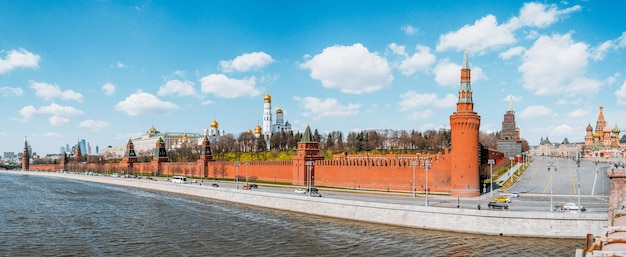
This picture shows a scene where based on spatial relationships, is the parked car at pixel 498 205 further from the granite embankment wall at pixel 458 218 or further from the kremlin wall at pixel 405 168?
the kremlin wall at pixel 405 168

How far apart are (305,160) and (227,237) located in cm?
2989

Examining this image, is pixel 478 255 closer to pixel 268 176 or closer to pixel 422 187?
pixel 422 187

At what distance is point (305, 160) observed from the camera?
59.8 meters

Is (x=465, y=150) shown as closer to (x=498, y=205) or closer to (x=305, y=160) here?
(x=498, y=205)

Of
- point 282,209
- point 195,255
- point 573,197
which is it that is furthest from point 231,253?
point 573,197

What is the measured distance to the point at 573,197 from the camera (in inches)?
1646

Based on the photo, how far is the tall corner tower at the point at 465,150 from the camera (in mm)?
43750

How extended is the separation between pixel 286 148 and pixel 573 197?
76252 mm

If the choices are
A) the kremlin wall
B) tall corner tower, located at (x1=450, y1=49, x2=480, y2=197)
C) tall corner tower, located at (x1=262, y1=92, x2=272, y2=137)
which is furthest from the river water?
tall corner tower, located at (x1=262, y1=92, x2=272, y2=137)

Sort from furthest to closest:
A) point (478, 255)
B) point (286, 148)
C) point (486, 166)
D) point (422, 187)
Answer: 1. point (286, 148)
2. point (486, 166)
3. point (422, 187)
4. point (478, 255)

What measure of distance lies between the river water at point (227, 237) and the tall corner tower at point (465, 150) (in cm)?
1323

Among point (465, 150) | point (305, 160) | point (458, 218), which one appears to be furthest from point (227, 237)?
point (305, 160)

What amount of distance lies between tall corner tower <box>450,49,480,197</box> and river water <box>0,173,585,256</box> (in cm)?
1323

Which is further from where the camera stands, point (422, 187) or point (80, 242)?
point (422, 187)
